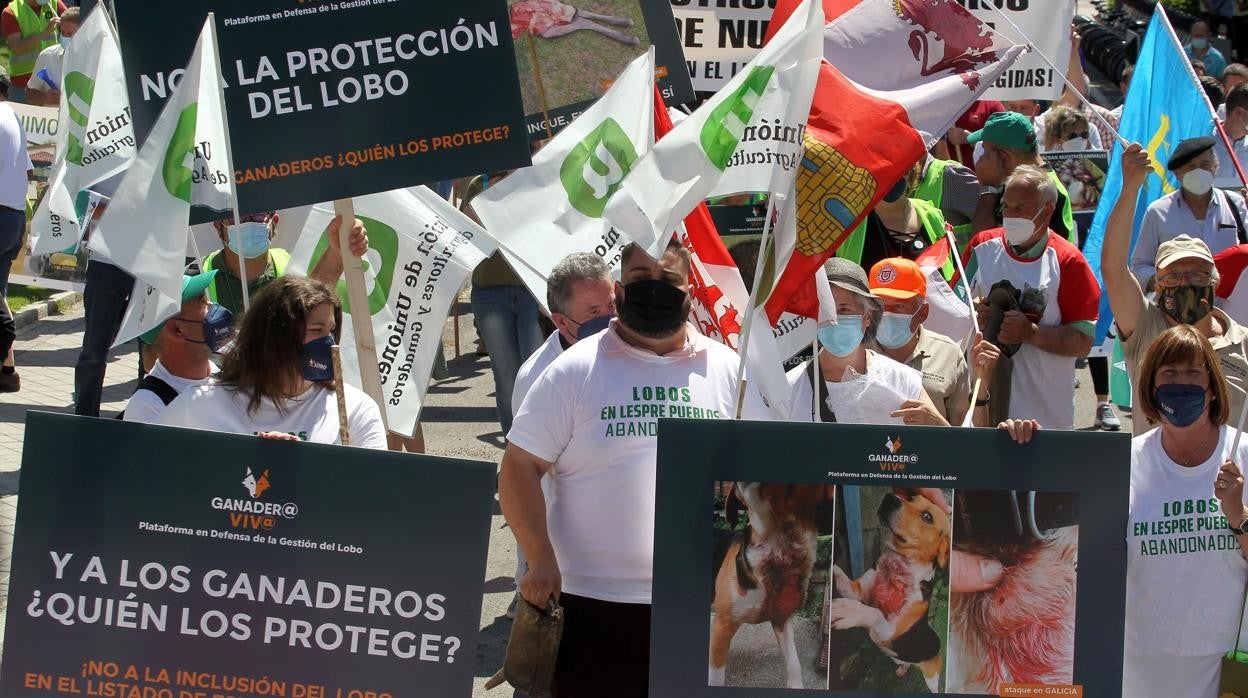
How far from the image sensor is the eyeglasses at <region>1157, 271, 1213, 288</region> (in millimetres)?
6035

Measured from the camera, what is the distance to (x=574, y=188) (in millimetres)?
6617

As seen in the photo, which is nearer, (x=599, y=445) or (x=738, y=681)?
(x=738, y=681)

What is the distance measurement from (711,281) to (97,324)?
175 inches

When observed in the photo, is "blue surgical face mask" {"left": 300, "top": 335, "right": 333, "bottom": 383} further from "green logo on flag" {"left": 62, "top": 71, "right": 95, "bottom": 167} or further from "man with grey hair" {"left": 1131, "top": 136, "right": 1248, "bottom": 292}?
"green logo on flag" {"left": 62, "top": 71, "right": 95, "bottom": 167}

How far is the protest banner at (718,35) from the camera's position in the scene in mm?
9594

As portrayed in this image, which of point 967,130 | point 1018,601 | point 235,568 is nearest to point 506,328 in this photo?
point 235,568

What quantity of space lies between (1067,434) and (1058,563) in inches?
12.6

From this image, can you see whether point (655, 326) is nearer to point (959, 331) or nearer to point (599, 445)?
point (599, 445)

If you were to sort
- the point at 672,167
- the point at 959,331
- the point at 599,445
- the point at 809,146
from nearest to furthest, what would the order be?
the point at 599,445, the point at 672,167, the point at 809,146, the point at 959,331

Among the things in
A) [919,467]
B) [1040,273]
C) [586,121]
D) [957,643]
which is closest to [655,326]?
[919,467]

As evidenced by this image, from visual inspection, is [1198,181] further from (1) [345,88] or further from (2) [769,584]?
(2) [769,584]

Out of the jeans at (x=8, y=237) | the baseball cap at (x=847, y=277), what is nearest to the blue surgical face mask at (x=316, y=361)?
the baseball cap at (x=847, y=277)

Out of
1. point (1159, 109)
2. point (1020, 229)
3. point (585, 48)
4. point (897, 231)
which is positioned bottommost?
point (1020, 229)

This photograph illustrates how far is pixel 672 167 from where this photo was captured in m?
4.98
